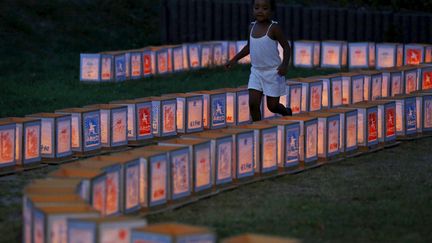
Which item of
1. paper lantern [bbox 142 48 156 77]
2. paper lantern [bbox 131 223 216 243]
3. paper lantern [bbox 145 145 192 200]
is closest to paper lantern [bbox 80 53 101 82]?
paper lantern [bbox 142 48 156 77]

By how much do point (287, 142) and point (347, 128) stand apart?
4.70 ft

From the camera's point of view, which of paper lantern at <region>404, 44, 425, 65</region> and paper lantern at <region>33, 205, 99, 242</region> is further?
paper lantern at <region>404, 44, 425, 65</region>

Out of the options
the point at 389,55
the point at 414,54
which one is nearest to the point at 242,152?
the point at 414,54

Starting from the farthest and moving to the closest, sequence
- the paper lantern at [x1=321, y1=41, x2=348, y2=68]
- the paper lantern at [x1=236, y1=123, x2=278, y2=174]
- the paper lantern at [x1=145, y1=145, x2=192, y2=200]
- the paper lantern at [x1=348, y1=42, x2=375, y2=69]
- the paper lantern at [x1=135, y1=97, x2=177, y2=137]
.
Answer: the paper lantern at [x1=321, y1=41, x2=348, y2=68], the paper lantern at [x1=348, y1=42, x2=375, y2=69], the paper lantern at [x1=135, y1=97, x2=177, y2=137], the paper lantern at [x1=236, y1=123, x2=278, y2=174], the paper lantern at [x1=145, y1=145, x2=192, y2=200]

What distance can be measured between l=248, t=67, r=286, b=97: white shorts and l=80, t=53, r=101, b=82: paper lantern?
8.72 metres

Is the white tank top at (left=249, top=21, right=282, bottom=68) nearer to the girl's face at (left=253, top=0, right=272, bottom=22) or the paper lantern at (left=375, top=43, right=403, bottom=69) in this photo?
the girl's face at (left=253, top=0, right=272, bottom=22)

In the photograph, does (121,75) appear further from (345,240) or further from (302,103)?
(345,240)

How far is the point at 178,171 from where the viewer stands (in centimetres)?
1020

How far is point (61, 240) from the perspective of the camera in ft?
24.4

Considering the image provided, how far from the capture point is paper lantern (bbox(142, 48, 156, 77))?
2283 cm

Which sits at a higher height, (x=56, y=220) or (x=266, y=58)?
(x=266, y=58)

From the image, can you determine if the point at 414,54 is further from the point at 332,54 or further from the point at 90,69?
the point at 90,69

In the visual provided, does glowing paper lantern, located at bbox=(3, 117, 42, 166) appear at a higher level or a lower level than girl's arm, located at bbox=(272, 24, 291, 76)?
lower

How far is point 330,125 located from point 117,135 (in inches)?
101
